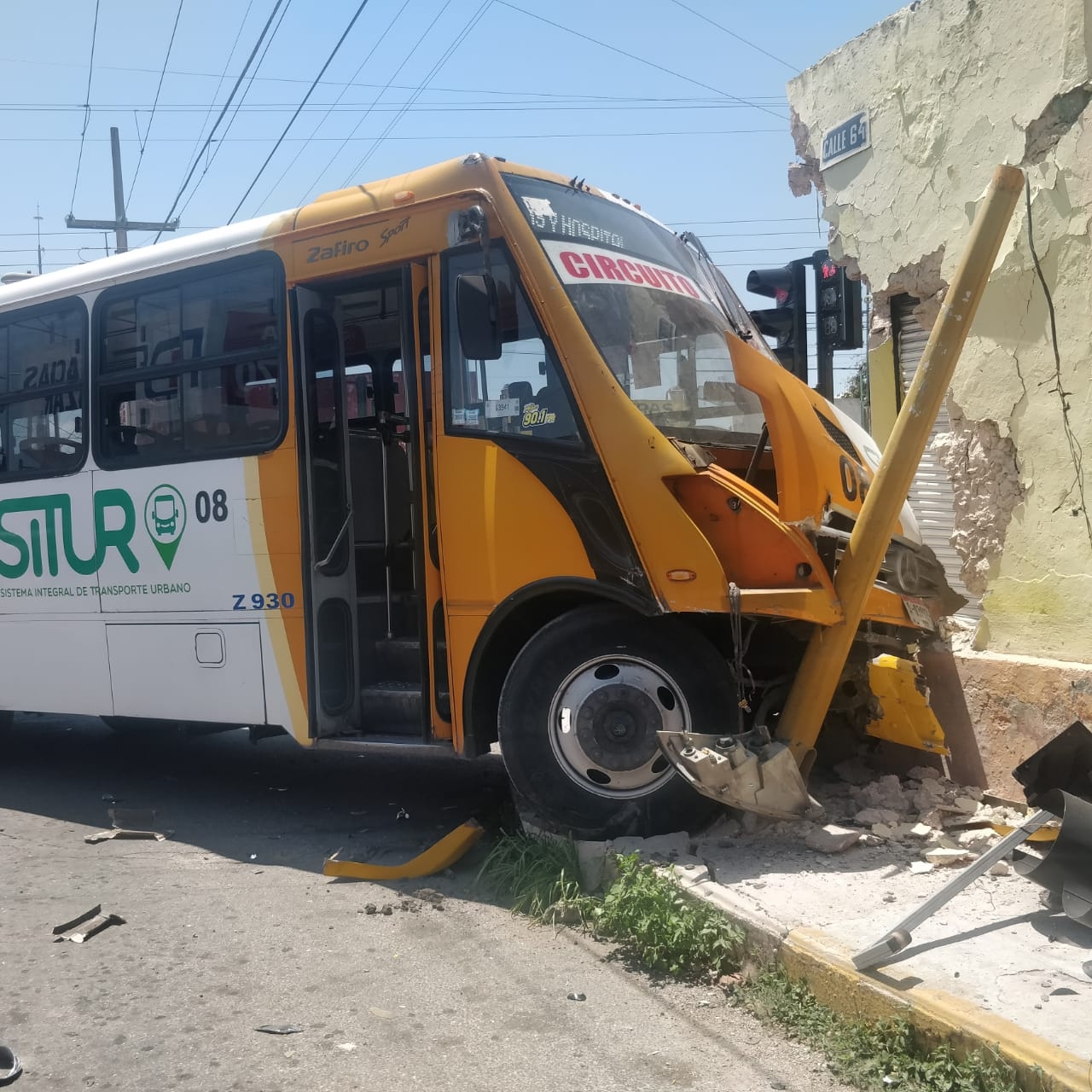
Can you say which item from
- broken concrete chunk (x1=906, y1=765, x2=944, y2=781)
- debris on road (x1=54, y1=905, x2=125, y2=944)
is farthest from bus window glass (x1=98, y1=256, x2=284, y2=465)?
broken concrete chunk (x1=906, y1=765, x2=944, y2=781)

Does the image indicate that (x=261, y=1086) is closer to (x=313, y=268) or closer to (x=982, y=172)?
(x=313, y=268)

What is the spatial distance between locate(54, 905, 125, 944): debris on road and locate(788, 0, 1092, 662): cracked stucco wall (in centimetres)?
424

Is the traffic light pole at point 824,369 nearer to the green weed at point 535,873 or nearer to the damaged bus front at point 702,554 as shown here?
the damaged bus front at point 702,554

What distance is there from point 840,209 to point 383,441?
2.96 m

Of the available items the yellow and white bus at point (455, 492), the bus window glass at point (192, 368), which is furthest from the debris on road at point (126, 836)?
the bus window glass at point (192, 368)

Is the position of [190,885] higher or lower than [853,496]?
lower

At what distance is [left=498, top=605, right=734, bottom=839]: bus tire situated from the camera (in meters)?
4.82

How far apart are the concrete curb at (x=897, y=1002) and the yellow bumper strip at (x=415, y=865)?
154 centimetres

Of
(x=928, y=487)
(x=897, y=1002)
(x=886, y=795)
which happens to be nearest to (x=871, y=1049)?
(x=897, y=1002)

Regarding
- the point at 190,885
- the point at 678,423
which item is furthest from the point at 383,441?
the point at 190,885

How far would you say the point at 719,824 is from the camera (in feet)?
15.9

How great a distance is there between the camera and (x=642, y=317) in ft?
17.2

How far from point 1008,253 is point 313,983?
4.43 meters

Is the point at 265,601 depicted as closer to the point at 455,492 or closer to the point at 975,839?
the point at 455,492
